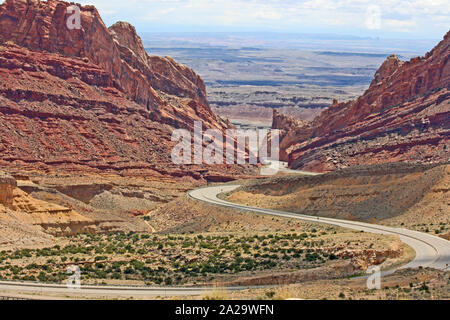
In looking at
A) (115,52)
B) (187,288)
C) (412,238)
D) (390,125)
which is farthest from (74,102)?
(187,288)

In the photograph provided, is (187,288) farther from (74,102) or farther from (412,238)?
(74,102)

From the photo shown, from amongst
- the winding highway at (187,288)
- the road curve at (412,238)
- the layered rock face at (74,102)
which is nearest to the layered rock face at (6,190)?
the road curve at (412,238)

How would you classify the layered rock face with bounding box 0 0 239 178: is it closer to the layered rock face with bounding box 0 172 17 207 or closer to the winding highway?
the layered rock face with bounding box 0 172 17 207

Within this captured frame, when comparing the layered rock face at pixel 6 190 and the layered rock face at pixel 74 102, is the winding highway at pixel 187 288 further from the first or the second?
the layered rock face at pixel 74 102

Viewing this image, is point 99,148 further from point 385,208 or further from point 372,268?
point 372,268
